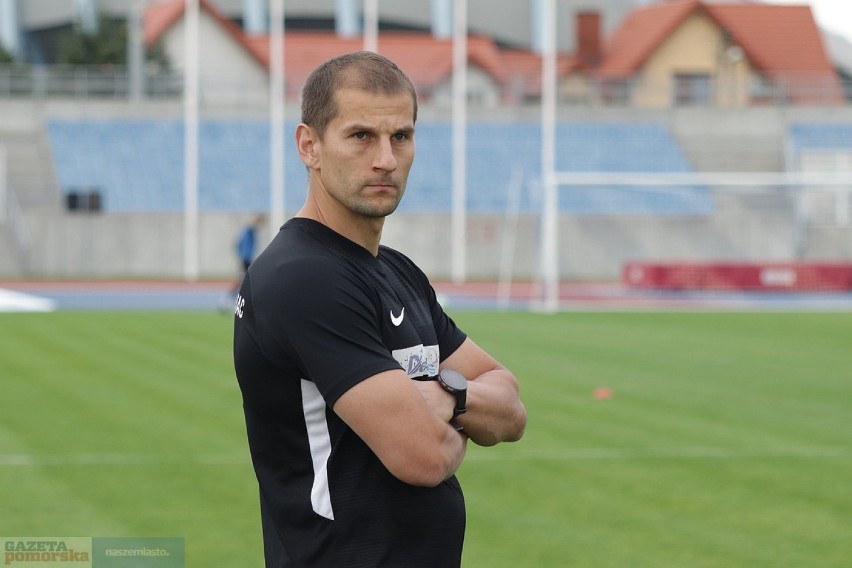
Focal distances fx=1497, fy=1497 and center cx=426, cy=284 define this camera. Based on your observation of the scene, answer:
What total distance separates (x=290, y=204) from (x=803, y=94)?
2141 cm

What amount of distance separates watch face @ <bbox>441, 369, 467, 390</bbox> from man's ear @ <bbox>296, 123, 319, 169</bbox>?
0.57 metres

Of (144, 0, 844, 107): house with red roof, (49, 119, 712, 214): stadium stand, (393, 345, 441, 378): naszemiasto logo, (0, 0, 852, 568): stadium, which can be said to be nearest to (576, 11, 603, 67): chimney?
(144, 0, 844, 107): house with red roof

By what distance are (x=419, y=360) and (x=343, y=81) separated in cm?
67

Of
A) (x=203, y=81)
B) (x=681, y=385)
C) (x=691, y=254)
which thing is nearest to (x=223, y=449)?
(x=681, y=385)

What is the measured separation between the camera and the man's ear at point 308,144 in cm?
344

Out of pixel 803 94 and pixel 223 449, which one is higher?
pixel 803 94

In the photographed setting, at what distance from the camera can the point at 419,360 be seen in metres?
3.51

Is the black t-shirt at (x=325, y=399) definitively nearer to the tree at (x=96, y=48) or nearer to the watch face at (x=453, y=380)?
the watch face at (x=453, y=380)

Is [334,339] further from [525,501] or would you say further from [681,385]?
[681,385]

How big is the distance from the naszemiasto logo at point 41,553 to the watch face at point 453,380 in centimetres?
193

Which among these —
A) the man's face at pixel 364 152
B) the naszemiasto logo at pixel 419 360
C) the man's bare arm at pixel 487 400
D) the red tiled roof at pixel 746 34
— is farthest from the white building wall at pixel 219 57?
the man's face at pixel 364 152

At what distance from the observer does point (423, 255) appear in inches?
1829

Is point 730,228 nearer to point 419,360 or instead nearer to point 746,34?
point 746,34

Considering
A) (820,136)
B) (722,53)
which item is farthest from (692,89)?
(820,136)
